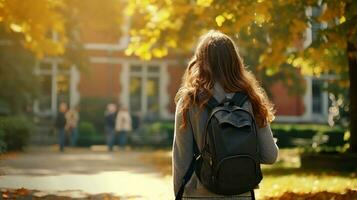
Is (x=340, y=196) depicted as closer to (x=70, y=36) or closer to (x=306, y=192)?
(x=306, y=192)

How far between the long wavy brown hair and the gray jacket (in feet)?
0.13

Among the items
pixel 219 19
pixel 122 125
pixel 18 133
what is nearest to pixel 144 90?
pixel 122 125

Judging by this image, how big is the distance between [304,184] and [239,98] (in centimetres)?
832

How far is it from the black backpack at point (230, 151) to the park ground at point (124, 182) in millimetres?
6035

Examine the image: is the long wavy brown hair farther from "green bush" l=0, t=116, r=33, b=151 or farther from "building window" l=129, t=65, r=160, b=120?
"building window" l=129, t=65, r=160, b=120

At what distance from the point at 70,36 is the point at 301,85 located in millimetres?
12023

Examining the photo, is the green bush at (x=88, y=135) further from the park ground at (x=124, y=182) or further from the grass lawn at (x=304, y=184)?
the grass lawn at (x=304, y=184)

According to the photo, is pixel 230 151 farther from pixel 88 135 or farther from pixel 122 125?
pixel 88 135

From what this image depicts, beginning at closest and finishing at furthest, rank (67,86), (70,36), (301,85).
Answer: (70,36)
(301,85)
(67,86)

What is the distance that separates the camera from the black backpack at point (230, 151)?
3.70 meters

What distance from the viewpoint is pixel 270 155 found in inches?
158

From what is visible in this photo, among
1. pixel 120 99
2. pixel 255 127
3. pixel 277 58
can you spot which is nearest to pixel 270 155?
pixel 255 127

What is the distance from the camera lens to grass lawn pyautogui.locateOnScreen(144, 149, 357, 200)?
32.4 feet

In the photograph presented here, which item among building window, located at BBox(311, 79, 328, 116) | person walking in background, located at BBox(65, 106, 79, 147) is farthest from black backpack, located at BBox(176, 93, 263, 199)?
building window, located at BBox(311, 79, 328, 116)
